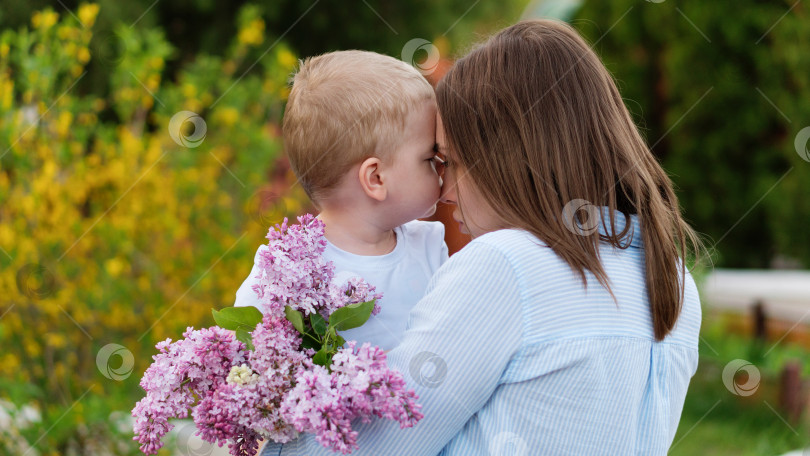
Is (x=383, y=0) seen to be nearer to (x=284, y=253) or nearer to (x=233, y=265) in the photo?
(x=233, y=265)

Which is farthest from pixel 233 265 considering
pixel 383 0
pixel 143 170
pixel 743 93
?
pixel 383 0

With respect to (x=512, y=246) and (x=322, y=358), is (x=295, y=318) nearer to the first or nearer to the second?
(x=322, y=358)

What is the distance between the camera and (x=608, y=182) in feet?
4.84

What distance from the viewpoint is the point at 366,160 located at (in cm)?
172

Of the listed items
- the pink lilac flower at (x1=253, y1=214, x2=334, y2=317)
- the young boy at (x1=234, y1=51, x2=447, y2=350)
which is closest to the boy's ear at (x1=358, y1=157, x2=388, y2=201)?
the young boy at (x1=234, y1=51, x2=447, y2=350)

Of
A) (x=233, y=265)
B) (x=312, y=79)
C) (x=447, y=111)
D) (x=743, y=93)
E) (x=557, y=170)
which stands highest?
(x=312, y=79)

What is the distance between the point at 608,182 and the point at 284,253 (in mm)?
606

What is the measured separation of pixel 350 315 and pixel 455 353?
0.78ft

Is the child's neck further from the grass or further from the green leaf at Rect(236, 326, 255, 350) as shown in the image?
the grass

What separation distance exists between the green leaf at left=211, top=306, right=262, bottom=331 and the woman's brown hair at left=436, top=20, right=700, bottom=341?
0.48 m

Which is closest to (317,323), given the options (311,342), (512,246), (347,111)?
(311,342)

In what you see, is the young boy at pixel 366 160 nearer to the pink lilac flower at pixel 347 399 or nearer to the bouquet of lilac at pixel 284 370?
the bouquet of lilac at pixel 284 370

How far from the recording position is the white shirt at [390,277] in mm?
1715

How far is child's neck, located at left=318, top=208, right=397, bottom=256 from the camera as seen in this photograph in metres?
1.81
